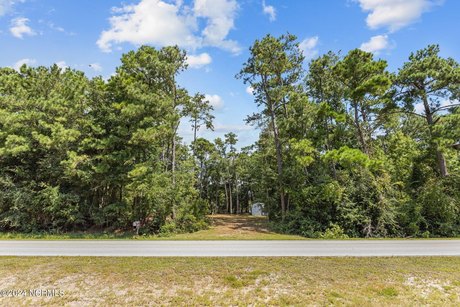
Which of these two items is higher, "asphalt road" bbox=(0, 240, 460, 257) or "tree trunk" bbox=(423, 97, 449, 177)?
"tree trunk" bbox=(423, 97, 449, 177)

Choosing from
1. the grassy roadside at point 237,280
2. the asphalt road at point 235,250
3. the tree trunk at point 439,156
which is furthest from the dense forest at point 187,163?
the grassy roadside at point 237,280

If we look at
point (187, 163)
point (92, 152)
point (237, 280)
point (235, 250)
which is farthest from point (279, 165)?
point (237, 280)

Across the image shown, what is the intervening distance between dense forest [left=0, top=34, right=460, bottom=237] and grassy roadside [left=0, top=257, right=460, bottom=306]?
294 inches

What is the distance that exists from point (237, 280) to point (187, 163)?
13.2m

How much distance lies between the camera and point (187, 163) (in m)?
18.9

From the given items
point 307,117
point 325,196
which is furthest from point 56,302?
point 307,117

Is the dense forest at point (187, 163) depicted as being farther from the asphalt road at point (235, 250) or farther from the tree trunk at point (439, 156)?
the asphalt road at point (235, 250)

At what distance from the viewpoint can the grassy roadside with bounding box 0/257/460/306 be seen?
18.2ft

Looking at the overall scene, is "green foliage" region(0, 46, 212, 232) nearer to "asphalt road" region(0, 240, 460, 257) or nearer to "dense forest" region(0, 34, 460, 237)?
"dense forest" region(0, 34, 460, 237)

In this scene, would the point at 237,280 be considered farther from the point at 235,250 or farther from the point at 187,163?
the point at 187,163

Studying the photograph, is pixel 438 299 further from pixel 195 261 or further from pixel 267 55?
pixel 267 55

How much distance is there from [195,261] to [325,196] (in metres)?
10.4

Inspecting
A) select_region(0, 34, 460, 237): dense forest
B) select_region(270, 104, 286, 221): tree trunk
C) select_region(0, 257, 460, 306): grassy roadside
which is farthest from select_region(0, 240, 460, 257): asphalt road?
select_region(270, 104, 286, 221): tree trunk

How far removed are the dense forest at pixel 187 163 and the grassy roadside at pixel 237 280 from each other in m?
7.47
